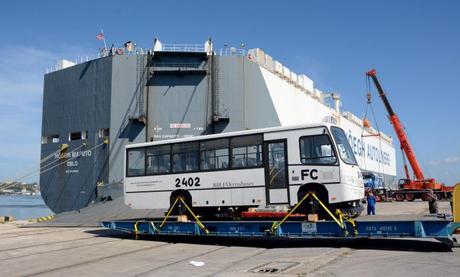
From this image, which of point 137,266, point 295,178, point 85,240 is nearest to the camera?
point 137,266

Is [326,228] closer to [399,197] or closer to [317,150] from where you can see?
[317,150]

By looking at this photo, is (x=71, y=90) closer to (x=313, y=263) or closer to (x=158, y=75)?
(x=158, y=75)

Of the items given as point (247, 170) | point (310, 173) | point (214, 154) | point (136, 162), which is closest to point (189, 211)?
point (214, 154)

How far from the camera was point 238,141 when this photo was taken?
45.5 feet

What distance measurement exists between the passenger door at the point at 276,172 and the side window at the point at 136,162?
4928mm

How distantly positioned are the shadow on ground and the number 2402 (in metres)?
1.78

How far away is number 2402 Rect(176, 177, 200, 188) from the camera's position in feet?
47.9

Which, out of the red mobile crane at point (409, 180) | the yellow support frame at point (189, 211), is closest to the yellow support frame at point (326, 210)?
the yellow support frame at point (189, 211)

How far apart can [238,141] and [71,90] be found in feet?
62.3

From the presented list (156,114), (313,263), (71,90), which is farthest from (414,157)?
(313,263)

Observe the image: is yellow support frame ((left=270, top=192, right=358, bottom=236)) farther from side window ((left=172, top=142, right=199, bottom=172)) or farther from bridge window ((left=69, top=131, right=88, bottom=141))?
bridge window ((left=69, top=131, right=88, bottom=141))

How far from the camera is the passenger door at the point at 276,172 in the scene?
507 inches

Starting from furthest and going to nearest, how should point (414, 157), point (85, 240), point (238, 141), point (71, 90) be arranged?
point (414, 157) < point (71, 90) < point (85, 240) < point (238, 141)

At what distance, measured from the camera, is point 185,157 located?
1498cm
